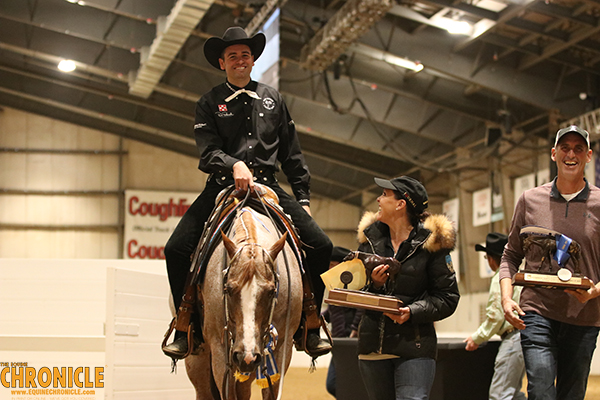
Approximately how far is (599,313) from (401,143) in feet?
49.1

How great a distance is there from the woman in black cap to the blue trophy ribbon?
1.72 feet

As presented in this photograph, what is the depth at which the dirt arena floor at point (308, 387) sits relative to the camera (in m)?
8.17

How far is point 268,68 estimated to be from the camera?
13.0 metres

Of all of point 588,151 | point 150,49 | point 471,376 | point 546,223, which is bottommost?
point 471,376

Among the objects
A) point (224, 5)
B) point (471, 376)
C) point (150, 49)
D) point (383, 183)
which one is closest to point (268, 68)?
point (224, 5)

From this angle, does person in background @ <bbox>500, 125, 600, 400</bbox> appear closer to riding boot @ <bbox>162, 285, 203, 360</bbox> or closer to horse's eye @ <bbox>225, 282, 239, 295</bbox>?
horse's eye @ <bbox>225, 282, 239, 295</bbox>

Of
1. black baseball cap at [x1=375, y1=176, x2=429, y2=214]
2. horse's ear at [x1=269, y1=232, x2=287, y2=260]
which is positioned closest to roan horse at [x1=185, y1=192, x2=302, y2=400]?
horse's ear at [x1=269, y1=232, x2=287, y2=260]

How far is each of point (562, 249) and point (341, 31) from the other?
348 inches

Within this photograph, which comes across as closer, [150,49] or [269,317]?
[269,317]

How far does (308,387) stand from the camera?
951cm

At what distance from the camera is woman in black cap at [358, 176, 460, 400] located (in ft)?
12.1

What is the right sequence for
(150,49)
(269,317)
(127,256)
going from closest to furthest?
(269,317) → (150,49) → (127,256)

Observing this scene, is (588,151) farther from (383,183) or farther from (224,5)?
(224,5)

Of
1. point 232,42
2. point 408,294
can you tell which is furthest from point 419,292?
point 232,42
